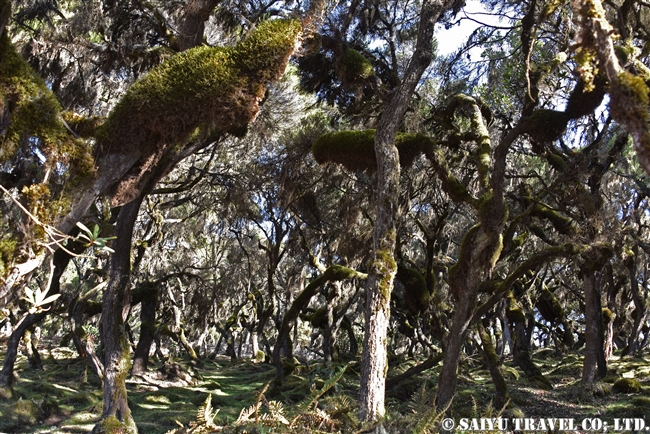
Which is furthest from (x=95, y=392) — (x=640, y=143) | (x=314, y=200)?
(x=640, y=143)

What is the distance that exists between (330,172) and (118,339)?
5.81 metres

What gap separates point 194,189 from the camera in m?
13.4

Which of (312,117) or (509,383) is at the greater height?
(312,117)

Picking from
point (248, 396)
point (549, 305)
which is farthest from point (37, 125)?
point (549, 305)

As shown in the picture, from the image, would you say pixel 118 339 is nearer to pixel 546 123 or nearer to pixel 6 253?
pixel 6 253

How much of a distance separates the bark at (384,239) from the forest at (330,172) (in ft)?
0.08

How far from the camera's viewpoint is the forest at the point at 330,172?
13.8 ft

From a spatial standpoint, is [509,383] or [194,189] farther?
[194,189]

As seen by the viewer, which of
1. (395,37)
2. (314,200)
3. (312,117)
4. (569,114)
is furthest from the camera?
(314,200)

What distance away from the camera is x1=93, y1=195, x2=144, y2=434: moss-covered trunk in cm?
641

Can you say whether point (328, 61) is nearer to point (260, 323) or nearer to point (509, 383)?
point (509, 383)

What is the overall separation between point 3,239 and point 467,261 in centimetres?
592

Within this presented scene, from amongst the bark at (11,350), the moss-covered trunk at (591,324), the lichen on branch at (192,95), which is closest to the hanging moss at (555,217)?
the moss-covered trunk at (591,324)

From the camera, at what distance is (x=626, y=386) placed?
9875 mm
